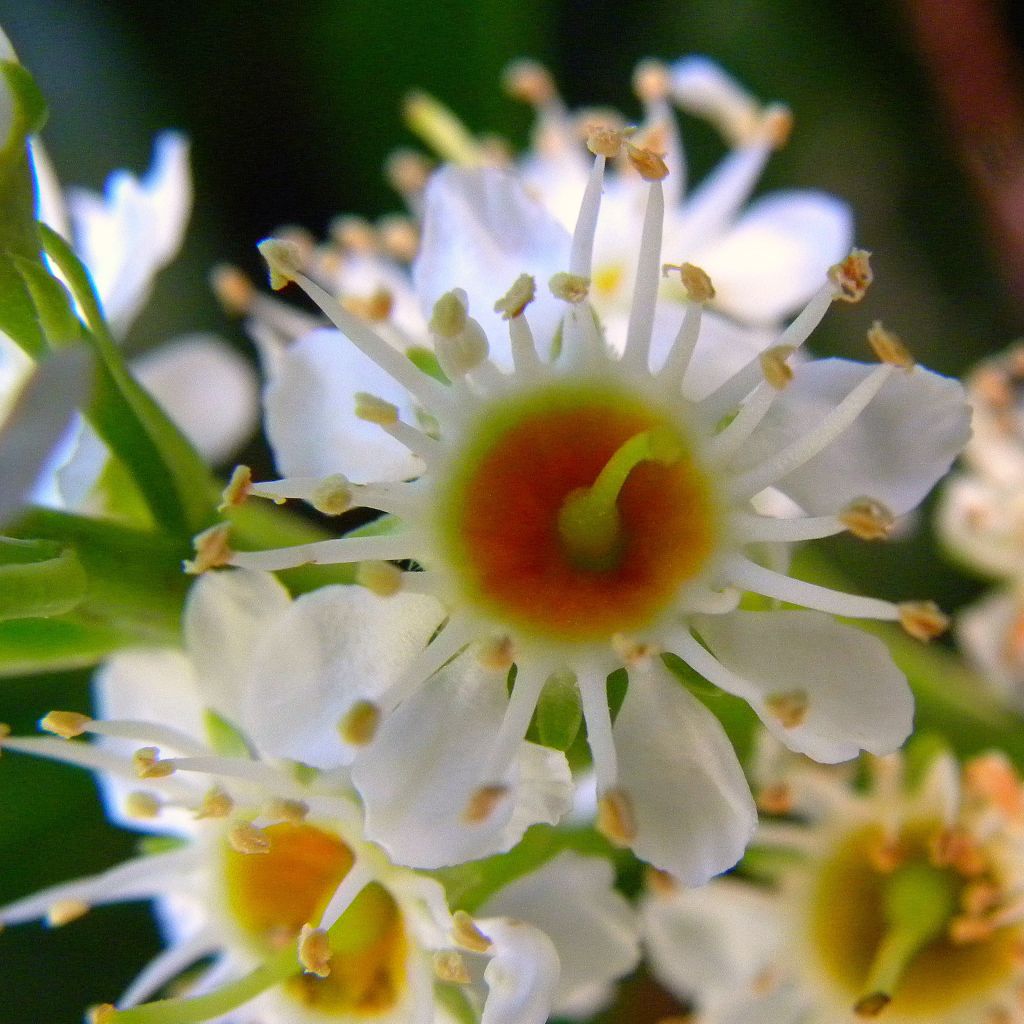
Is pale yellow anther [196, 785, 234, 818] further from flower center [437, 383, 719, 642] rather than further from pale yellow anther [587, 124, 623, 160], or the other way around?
pale yellow anther [587, 124, 623, 160]

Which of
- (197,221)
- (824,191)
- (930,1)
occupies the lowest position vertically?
(197,221)

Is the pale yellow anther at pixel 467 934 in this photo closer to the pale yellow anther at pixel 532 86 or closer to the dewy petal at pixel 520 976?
the dewy petal at pixel 520 976

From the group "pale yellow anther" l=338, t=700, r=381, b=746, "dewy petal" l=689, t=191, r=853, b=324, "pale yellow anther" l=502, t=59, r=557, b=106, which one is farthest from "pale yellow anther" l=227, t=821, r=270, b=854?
"pale yellow anther" l=502, t=59, r=557, b=106

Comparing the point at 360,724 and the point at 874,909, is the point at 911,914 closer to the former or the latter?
the point at 874,909

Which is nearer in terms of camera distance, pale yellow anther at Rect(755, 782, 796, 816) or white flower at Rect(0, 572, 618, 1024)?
white flower at Rect(0, 572, 618, 1024)

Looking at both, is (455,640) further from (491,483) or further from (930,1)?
(930,1)

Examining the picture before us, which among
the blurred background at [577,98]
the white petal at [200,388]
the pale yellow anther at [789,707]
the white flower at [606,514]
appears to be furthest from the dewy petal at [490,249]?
the blurred background at [577,98]

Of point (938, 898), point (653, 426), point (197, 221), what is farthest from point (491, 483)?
point (197, 221)
